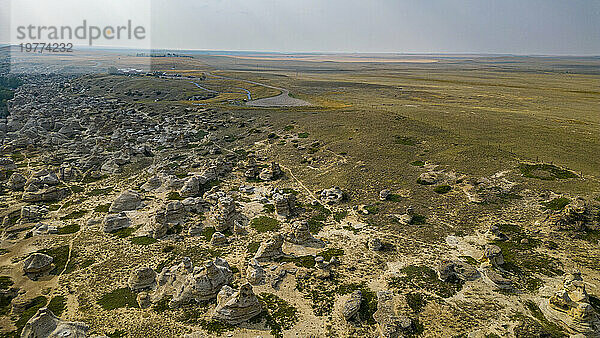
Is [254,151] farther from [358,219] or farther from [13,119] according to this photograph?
[13,119]

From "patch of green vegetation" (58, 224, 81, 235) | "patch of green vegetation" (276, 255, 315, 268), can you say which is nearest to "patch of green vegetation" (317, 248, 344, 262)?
"patch of green vegetation" (276, 255, 315, 268)

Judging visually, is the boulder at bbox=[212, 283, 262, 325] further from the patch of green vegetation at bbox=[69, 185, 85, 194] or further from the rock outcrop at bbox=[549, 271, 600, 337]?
the patch of green vegetation at bbox=[69, 185, 85, 194]

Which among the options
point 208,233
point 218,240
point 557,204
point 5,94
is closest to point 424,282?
point 557,204

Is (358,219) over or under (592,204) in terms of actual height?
under

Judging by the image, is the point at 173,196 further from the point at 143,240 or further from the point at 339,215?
the point at 339,215

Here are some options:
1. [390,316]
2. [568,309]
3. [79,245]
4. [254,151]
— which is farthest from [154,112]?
[568,309]

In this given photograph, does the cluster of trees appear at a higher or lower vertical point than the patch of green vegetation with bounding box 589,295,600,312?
higher
